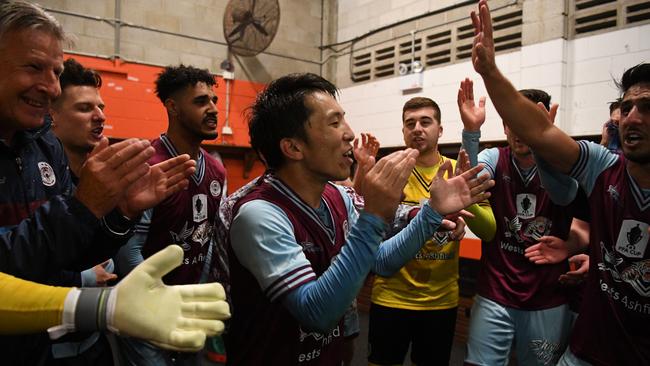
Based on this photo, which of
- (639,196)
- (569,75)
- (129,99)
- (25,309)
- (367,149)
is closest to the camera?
(25,309)

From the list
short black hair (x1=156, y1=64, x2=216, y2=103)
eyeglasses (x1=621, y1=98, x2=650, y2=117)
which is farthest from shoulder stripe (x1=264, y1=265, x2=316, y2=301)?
short black hair (x1=156, y1=64, x2=216, y2=103)

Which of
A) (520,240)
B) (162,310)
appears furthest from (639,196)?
(162,310)

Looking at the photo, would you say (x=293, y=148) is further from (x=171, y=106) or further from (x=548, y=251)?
(x=171, y=106)

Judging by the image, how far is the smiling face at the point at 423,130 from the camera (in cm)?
321

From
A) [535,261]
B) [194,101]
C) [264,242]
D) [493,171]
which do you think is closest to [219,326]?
[264,242]

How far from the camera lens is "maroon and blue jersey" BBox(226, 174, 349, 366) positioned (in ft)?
4.96

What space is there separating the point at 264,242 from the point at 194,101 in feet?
6.32

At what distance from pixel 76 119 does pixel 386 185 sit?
2134 millimetres

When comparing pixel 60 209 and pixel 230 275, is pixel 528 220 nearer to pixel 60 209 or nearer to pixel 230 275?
pixel 230 275

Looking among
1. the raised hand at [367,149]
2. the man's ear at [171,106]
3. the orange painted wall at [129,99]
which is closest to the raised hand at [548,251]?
the raised hand at [367,149]

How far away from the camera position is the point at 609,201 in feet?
5.94

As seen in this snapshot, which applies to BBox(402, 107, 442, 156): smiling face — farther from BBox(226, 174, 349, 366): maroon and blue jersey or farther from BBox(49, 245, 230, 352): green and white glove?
BBox(49, 245, 230, 352): green and white glove

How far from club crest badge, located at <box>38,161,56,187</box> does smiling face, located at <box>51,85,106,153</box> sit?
50.0 inches

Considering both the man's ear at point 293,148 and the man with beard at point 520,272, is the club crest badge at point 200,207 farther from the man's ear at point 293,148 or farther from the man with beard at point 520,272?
the man with beard at point 520,272
